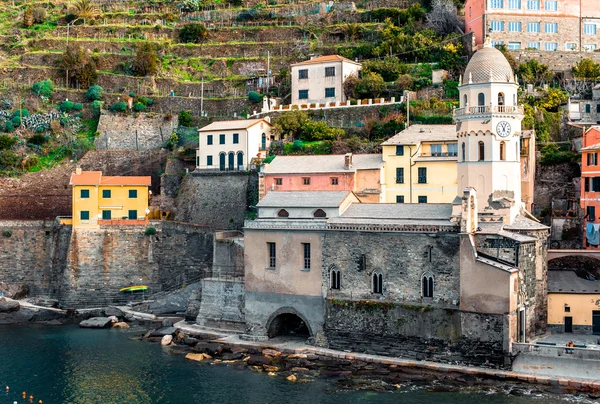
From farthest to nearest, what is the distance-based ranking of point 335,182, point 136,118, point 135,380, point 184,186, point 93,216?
point 136,118 → point 184,186 → point 93,216 → point 335,182 → point 135,380

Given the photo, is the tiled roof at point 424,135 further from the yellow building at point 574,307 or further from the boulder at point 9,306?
the boulder at point 9,306

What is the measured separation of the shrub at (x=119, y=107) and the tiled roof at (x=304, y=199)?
23.6 metres

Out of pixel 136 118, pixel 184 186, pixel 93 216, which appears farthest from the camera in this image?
pixel 136 118

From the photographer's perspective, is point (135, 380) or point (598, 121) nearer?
point (135, 380)

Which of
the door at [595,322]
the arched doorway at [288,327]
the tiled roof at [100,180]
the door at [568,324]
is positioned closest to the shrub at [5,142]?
the tiled roof at [100,180]

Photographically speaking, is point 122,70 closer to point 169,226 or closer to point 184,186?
point 184,186

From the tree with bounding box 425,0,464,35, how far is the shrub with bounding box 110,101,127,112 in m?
27.5

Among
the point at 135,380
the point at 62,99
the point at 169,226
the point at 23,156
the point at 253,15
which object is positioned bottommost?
the point at 135,380

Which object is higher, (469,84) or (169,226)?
(469,84)

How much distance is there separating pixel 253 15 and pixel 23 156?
2810 centimetres

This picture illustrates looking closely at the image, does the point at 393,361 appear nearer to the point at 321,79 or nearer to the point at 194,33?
the point at 321,79

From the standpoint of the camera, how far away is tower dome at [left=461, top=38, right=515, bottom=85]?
132ft

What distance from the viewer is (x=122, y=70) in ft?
237

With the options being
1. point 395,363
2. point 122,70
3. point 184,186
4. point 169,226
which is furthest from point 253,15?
point 395,363
